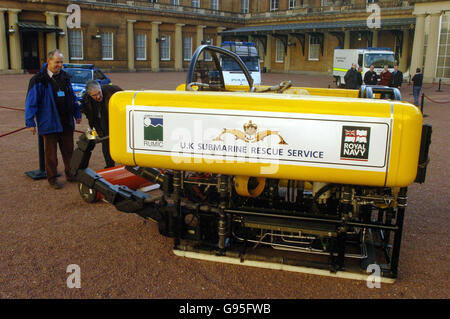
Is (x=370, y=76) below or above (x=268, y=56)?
below

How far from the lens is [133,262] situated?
162 inches

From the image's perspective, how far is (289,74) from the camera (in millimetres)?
45812

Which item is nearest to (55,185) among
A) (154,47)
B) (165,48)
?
(154,47)

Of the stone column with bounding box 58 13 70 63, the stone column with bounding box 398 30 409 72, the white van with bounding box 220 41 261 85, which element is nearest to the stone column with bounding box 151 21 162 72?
the stone column with bounding box 58 13 70 63

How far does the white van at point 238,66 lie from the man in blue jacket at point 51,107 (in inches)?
523

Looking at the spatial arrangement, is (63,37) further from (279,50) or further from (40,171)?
(40,171)

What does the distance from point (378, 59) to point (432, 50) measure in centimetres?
736

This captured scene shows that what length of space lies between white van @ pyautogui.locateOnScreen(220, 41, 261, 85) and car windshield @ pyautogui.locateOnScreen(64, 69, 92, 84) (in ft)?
18.8

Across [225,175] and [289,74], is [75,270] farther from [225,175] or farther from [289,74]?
[289,74]

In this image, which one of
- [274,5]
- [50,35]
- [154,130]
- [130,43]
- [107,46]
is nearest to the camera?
[154,130]

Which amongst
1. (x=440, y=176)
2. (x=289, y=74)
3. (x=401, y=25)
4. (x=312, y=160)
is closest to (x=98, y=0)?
(x=289, y=74)

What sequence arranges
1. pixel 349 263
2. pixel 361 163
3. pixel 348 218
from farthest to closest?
pixel 349 263 → pixel 348 218 → pixel 361 163

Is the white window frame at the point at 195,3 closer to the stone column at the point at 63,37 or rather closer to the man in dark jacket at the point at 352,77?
the stone column at the point at 63,37
